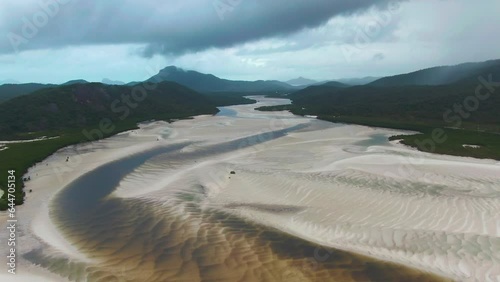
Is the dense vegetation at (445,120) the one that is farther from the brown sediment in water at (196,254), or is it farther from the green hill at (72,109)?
the green hill at (72,109)

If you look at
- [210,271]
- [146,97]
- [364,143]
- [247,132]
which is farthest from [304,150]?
[146,97]

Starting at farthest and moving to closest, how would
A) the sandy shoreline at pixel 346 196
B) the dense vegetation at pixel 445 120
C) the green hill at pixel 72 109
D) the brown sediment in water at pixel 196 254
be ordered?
the green hill at pixel 72 109 → the dense vegetation at pixel 445 120 → the sandy shoreline at pixel 346 196 → the brown sediment in water at pixel 196 254

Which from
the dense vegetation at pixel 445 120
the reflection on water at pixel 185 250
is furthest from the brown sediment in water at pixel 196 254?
the dense vegetation at pixel 445 120

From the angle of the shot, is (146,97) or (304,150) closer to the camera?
(304,150)

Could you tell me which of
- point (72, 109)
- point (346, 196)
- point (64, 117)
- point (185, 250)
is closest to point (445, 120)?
point (346, 196)

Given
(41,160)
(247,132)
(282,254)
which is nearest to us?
(282,254)

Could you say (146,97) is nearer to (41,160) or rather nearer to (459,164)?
(41,160)

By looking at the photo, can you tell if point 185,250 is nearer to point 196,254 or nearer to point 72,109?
point 196,254
